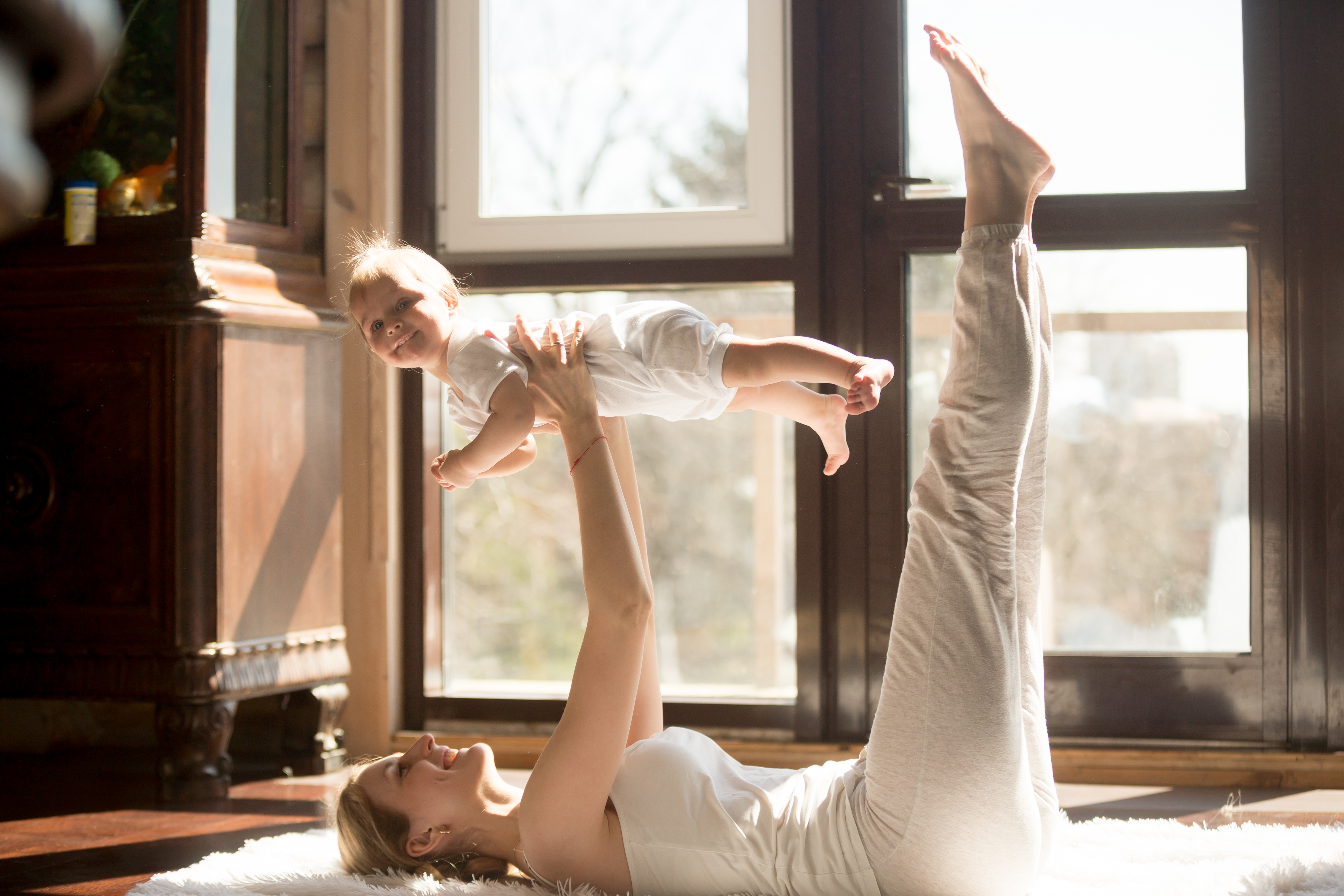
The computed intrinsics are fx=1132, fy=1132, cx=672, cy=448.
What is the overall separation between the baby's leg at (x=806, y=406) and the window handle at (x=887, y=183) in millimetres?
992

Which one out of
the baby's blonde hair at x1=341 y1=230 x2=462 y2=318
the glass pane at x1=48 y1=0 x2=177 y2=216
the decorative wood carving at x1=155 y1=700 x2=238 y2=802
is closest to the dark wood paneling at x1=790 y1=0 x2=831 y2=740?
the baby's blonde hair at x1=341 y1=230 x2=462 y2=318

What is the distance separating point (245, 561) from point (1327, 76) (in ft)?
8.35

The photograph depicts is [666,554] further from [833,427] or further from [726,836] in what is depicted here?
[726,836]

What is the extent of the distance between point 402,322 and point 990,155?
2.86 feet

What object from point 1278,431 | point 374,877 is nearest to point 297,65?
point 374,877

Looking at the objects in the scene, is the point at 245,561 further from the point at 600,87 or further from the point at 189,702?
the point at 600,87

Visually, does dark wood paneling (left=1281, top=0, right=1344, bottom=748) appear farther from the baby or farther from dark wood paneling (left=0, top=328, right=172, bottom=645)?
dark wood paneling (left=0, top=328, right=172, bottom=645)

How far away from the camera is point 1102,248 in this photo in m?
2.53

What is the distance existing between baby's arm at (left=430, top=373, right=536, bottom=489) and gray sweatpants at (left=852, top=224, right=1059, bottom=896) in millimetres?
548

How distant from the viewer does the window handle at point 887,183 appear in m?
2.57

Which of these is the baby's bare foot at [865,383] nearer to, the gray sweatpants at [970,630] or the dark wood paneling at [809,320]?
the gray sweatpants at [970,630]

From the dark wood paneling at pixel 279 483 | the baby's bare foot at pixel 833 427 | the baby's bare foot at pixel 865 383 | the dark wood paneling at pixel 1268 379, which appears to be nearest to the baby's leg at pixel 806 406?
the baby's bare foot at pixel 833 427

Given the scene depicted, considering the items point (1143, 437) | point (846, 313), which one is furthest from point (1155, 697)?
point (846, 313)

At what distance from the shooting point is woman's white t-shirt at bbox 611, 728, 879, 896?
146 cm
